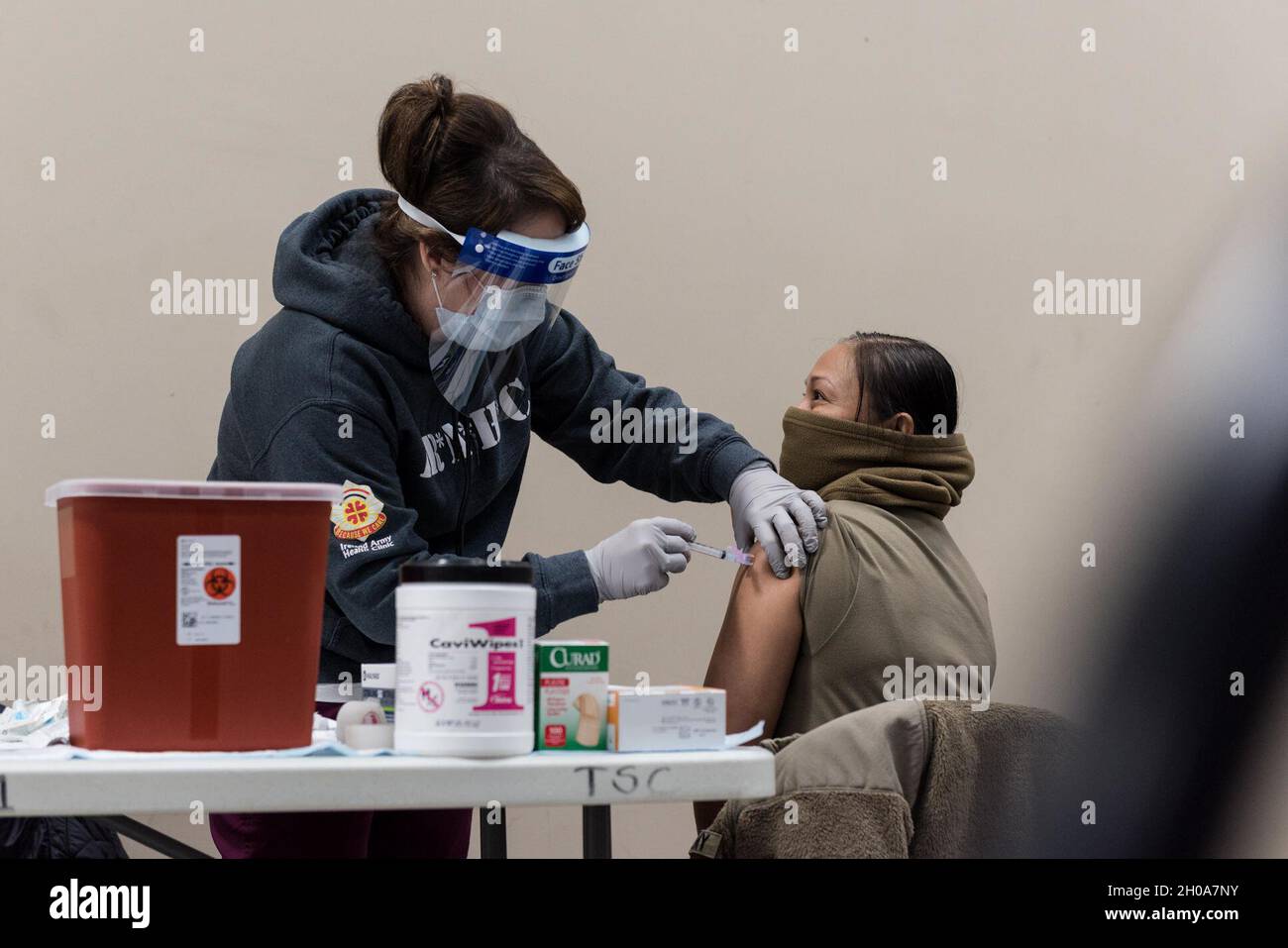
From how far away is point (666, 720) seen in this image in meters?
1.13

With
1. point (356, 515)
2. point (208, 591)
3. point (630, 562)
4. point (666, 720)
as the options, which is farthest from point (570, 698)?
point (630, 562)

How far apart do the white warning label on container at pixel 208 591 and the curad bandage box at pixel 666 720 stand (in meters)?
0.32

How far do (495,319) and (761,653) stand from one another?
0.57 meters

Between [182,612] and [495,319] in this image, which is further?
[495,319]

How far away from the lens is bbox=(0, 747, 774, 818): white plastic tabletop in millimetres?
965

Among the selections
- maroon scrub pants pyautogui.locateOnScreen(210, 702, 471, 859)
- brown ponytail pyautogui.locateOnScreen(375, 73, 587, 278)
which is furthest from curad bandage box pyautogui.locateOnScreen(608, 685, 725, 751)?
brown ponytail pyautogui.locateOnScreen(375, 73, 587, 278)

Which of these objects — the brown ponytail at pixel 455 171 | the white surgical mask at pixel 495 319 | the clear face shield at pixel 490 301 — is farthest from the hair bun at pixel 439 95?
the white surgical mask at pixel 495 319

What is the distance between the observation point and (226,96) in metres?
Result: 2.94

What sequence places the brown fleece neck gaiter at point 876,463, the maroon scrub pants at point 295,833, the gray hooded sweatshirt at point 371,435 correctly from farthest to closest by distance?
the brown fleece neck gaiter at point 876,463
the gray hooded sweatshirt at point 371,435
the maroon scrub pants at point 295,833

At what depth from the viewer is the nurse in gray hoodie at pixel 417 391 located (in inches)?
62.9

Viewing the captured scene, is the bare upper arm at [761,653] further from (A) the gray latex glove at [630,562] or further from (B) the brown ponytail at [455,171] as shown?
(B) the brown ponytail at [455,171]

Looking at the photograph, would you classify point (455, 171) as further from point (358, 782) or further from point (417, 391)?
point (358, 782)

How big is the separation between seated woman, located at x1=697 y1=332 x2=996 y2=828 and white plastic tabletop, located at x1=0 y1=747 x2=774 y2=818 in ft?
2.35
